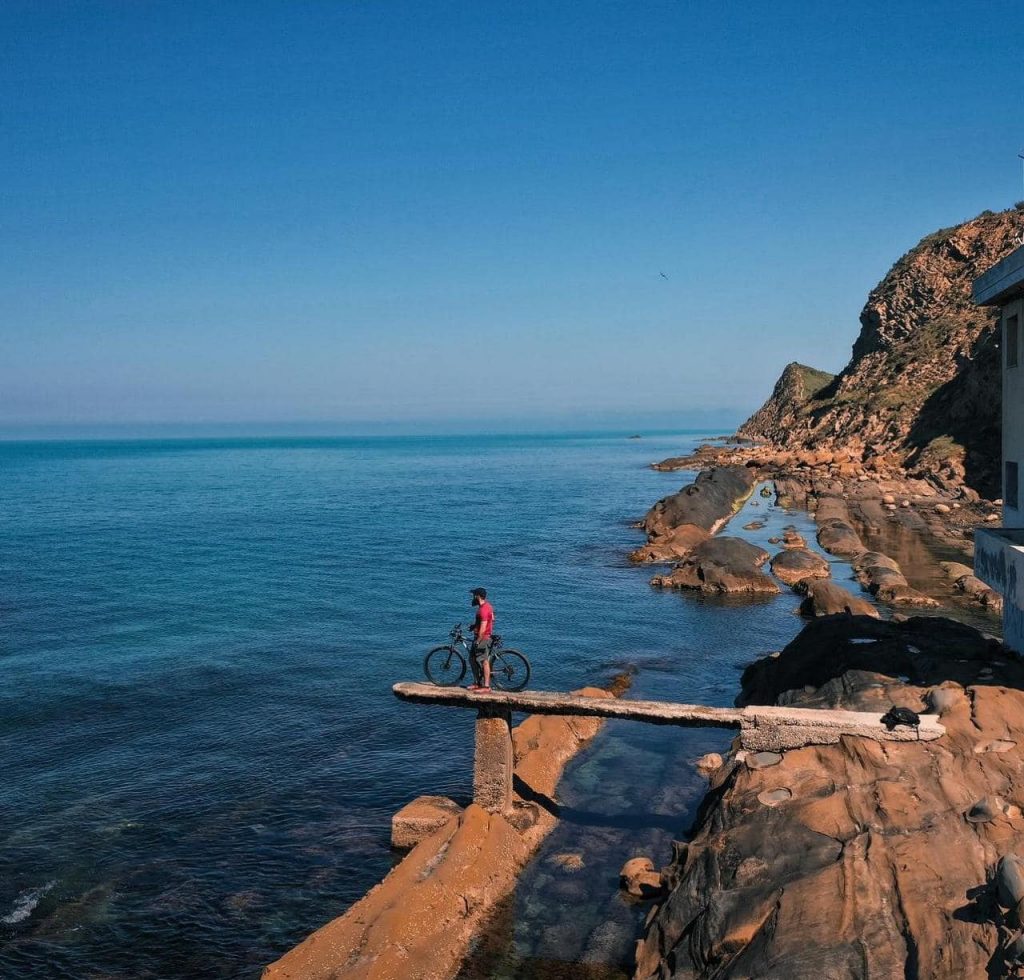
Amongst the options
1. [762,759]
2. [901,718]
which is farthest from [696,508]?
[901,718]

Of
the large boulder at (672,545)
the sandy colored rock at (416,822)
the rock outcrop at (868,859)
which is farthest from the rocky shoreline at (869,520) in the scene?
the sandy colored rock at (416,822)

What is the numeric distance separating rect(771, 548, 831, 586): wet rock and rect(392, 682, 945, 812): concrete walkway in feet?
119

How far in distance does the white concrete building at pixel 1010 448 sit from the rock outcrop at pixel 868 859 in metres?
2.67

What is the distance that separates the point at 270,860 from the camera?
71.8ft

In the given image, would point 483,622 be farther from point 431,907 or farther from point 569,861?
point 431,907

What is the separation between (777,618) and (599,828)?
2630 cm

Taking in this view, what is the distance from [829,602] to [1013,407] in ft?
71.8

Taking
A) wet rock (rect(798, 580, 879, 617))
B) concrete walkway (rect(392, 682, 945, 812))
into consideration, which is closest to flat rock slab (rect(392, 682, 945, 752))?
concrete walkway (rect(392, 682, 945, 812))

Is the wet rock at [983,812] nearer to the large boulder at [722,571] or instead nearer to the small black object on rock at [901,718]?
the small black object on rock at [901,718]

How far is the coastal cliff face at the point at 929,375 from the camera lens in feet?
330

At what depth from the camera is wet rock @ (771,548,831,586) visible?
5512cm

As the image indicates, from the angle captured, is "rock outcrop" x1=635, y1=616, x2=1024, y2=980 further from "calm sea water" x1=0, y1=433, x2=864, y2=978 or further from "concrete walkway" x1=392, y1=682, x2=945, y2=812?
"calm sea water" x1=0, y1=433, x2=864, y2=978

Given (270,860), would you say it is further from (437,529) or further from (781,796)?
(437,529)

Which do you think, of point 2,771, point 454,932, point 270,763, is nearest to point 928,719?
point 454,932
